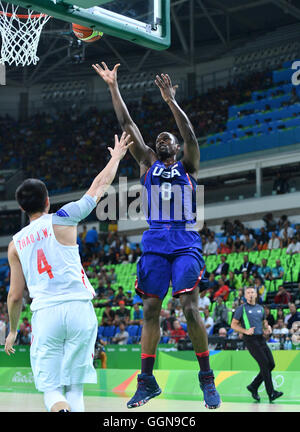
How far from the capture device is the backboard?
7.20 metres

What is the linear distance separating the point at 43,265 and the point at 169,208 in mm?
1708

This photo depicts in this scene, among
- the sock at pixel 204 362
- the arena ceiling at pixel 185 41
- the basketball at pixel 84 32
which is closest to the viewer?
the sock at pixel 204 362

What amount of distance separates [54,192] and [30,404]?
20.1m

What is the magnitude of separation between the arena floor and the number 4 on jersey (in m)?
4.97

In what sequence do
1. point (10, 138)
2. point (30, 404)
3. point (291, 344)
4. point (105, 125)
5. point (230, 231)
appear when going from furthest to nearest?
point (10, 138) → point (105, 125) → point (230, 231) → point (291, 344) → point (30, 404)

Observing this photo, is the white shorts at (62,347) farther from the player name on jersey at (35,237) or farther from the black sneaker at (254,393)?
the black sneaker at (254,393)

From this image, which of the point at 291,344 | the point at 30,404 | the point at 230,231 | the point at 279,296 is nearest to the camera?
the point at 30,404

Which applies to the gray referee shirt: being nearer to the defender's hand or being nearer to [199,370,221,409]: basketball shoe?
the defender's hand

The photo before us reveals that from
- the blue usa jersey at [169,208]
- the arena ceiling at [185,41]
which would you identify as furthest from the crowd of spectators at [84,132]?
the blue usa jersey at [169,208]

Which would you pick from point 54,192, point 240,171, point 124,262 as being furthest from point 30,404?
point 54,192

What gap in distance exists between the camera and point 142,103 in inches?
1339

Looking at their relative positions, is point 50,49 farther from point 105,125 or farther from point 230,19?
point 230,19

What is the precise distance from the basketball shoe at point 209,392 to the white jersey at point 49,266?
1568mm

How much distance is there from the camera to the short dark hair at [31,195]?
203 inches
